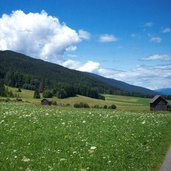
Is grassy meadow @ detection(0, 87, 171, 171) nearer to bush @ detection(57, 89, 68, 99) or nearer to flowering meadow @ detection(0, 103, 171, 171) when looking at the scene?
flowering meadow @ detection(0, 103, 171, 171)

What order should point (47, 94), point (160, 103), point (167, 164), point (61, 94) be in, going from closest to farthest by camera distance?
point (167, 164) → point (160, 103) → point (47, 94) → point (61, 94)

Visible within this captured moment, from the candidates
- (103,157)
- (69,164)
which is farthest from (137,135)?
(69,164)

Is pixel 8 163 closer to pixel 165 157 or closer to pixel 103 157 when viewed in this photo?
pixel 103 157

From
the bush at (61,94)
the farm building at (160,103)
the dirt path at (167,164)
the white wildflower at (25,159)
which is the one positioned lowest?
the dirt path at (167,164)

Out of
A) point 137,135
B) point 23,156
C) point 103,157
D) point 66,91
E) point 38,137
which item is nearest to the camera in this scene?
point 23,156

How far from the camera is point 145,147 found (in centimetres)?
1862

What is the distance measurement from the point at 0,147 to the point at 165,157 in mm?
8022

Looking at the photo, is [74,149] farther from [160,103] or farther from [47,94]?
[47,94]

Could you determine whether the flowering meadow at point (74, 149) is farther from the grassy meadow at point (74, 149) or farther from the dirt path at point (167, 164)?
the dirt path at point (167, 164)

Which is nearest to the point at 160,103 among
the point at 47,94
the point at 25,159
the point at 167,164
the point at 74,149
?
the point at 167,164

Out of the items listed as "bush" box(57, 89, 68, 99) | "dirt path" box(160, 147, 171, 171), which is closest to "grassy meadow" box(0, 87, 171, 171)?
"dirt path" box(160, 147, 171, 171)

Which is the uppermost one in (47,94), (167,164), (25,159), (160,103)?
(47,94)

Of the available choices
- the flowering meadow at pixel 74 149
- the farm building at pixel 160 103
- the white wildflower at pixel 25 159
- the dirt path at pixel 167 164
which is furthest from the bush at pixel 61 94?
the white wildflower at pixel 25 159

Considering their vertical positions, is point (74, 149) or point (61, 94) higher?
point (61, 94)
